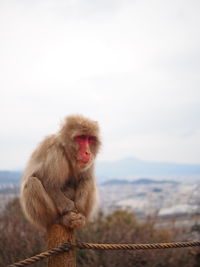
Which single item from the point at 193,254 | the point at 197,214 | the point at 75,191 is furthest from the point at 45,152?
the point at 197,214

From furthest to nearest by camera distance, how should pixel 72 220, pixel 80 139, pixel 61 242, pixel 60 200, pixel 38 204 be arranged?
pixel 80 139 → pixel 60 200 → pixel 38 204 → pixel 72 220 → pixel 61 242

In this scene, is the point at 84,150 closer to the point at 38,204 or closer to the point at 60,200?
the point at 60,200

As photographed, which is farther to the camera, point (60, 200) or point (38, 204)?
point (60, 200)

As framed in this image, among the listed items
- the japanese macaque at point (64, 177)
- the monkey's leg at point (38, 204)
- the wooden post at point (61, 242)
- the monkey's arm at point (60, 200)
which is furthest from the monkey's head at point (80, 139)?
the wooden post at point (61, 242)

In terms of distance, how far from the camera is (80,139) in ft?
11.6

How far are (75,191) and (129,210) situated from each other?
29.5 feet

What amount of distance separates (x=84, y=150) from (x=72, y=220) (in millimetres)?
767

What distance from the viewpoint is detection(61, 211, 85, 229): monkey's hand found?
303cm

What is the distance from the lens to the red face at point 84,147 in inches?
135

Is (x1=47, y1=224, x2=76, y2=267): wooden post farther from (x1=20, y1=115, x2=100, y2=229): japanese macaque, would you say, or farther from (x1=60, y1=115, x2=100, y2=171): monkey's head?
(x1=60, y1=115, x2=100, y2=171): monkey's head

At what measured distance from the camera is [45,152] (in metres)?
3.65

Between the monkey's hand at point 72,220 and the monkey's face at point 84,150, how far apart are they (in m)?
0.54

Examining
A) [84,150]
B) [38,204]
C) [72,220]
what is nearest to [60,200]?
[38,204]

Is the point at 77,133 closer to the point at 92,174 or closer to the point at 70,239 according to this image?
the point at 92,174
